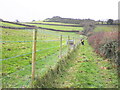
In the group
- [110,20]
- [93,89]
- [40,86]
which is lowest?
[93,89]

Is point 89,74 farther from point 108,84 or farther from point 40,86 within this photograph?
point 40,86

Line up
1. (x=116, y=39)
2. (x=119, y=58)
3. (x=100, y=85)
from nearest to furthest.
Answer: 1. (x=100, y=85)
2. (x=119, y=58)
3. (x=116, y=39)

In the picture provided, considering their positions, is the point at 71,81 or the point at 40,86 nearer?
the point at 40,86

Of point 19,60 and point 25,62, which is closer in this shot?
point 25,62

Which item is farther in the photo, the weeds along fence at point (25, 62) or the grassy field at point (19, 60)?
the grassy field at point (19, 60)

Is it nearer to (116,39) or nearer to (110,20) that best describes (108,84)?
(116,39)

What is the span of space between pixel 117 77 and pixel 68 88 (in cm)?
279

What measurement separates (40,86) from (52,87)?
0.54 m

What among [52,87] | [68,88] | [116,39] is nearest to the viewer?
[52,87]

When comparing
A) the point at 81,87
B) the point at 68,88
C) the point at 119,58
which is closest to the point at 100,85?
the point at 81,87

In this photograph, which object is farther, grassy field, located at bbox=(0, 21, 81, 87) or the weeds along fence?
grassy field, located at bbox=(0, 21, 81, 87)

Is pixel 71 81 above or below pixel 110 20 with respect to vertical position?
below

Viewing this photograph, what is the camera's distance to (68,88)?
4.85 meters

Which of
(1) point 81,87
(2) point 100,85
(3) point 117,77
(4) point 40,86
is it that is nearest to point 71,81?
(1) point 81,87
